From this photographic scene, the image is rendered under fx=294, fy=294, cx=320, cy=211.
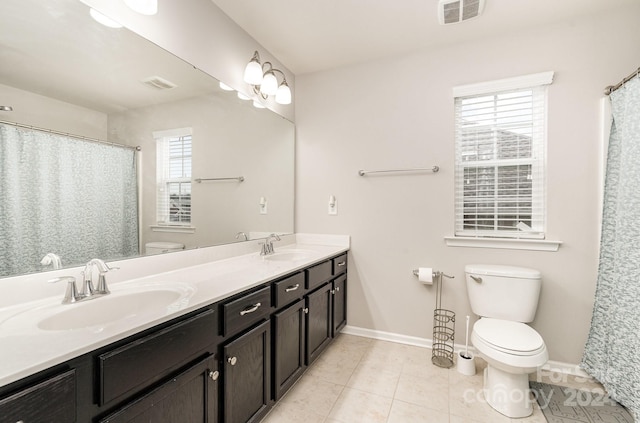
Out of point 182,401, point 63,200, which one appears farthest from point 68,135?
point 182,401

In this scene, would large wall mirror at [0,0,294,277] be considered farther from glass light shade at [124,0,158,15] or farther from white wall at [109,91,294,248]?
glass light shade at [124,0,158,15]

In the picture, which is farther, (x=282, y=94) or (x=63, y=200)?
(x=282, y=94)

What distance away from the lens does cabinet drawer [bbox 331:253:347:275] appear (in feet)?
7.86

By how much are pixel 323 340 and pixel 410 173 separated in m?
1.51

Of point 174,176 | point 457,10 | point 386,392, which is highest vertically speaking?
point 457,10

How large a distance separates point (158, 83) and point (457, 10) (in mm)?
1899

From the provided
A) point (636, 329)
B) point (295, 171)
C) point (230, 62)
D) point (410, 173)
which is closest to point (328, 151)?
point (295, 171)

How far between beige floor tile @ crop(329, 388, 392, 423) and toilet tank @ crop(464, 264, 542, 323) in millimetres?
945

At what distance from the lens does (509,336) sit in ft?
5.62

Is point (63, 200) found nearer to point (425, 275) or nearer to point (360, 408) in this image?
point (360, 408)

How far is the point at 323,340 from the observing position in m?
2.22

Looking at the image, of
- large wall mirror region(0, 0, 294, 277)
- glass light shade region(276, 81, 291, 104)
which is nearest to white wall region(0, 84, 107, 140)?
large wall mirror region(0, 0, 294, 277)

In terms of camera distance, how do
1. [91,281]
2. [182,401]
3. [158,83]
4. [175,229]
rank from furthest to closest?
[175,229] → [158,83] → [91,281] → [182,401]

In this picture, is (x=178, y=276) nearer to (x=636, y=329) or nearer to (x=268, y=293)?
(x=268, y=293)
